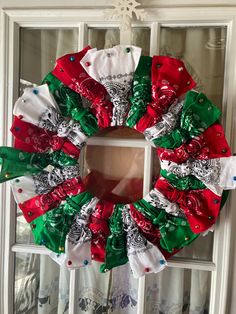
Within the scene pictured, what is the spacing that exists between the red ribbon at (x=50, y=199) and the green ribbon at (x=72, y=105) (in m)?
0.14

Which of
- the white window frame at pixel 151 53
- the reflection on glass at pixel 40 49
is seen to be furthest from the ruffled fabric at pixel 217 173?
the reflection on glass at pixel 40 49

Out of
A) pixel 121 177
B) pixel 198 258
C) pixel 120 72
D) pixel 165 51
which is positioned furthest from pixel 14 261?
pixel 165 51

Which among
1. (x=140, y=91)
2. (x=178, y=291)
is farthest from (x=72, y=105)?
(x=178, y=291)

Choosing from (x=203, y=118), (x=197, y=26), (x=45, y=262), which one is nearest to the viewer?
(x=203, y=118)

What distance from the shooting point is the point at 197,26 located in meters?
1.05

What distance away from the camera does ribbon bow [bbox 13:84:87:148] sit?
0.99 meters

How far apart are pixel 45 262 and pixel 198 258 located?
18.6 inches

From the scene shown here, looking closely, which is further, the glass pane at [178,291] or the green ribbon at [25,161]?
the glass pane at [178,291]

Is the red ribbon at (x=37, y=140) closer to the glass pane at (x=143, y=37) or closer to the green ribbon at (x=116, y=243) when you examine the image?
the green ribbon at (x=116, y=243)

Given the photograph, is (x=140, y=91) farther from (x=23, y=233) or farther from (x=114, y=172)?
(x=23, y=233)

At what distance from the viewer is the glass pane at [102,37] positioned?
109 cm

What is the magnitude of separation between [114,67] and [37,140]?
0.93 ft

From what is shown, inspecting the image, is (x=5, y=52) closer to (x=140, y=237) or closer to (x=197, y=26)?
(x=197, y=26)

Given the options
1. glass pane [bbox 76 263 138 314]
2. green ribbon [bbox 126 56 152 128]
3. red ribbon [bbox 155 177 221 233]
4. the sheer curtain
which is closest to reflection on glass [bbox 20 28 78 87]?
the sheer curtain
